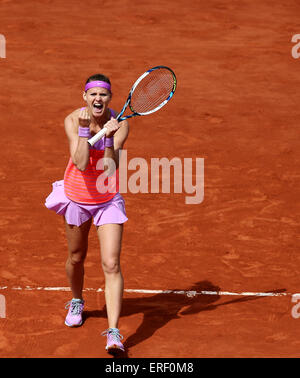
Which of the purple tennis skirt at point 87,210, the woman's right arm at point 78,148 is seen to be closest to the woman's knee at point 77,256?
the purple tennis skirt at point 87,210

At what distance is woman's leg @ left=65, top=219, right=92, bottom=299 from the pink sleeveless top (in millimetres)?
285

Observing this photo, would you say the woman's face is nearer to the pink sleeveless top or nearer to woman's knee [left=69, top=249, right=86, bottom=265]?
the pink sleeveless top

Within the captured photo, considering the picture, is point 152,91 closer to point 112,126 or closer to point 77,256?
point 112,126

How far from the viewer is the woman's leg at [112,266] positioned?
6.61 m

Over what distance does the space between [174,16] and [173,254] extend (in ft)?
31.4

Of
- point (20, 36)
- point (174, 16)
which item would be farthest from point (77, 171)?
point (174, 16)

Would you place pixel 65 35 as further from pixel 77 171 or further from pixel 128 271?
pixel 77 171

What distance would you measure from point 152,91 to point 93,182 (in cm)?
124

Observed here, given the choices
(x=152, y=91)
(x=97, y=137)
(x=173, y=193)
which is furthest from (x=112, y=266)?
→ (x=173, y=193)

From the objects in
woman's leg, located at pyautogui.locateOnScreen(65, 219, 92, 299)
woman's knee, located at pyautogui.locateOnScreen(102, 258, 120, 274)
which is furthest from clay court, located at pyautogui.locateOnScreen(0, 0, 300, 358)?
woman's knee, located at pyautogui.locateOnScreen(102, 258, 120, 274)

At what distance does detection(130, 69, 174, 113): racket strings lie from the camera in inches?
285

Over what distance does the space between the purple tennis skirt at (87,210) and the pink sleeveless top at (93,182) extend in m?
0.05

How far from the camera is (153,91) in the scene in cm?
736

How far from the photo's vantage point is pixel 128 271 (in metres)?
8.52
